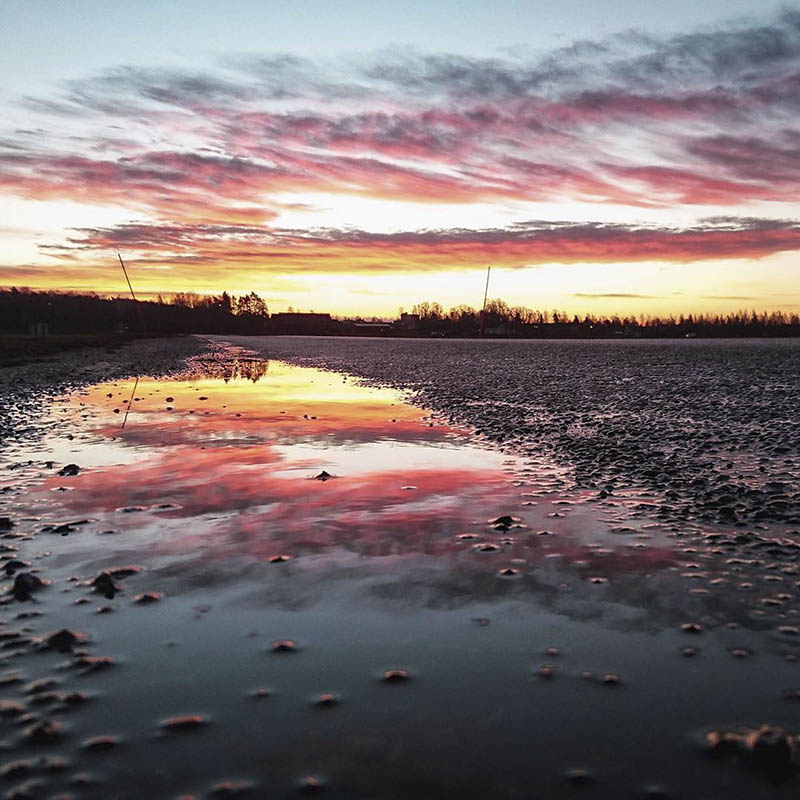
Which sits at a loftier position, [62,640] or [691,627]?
[691,627]

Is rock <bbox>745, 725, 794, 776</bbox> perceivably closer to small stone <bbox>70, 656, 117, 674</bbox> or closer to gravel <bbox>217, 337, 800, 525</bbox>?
small stone <bbox>70, 656, 117, 674</bbox>

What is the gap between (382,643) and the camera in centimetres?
482

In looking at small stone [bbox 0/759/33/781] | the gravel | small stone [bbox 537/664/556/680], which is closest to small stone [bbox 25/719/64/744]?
small stone [bbox 0/759/33/781]

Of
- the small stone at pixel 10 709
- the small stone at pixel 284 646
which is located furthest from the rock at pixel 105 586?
the small stone at pixel 284 646

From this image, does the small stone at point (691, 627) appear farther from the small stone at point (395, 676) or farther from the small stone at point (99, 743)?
the small stone at point (99, 743)

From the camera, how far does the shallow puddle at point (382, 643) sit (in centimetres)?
341

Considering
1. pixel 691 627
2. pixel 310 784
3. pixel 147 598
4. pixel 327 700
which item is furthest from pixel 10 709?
pixel 691 627

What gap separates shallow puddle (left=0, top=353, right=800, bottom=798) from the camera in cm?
341

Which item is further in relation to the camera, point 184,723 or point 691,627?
point 691,627

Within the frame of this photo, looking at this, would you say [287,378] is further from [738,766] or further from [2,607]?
[738,766]

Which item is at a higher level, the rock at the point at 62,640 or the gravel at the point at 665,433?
the gravel at the point at 665,433

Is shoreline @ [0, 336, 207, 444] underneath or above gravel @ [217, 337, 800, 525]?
underneath

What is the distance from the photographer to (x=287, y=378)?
33906 mm

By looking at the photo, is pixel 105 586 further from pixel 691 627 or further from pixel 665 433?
pixel 665 433
